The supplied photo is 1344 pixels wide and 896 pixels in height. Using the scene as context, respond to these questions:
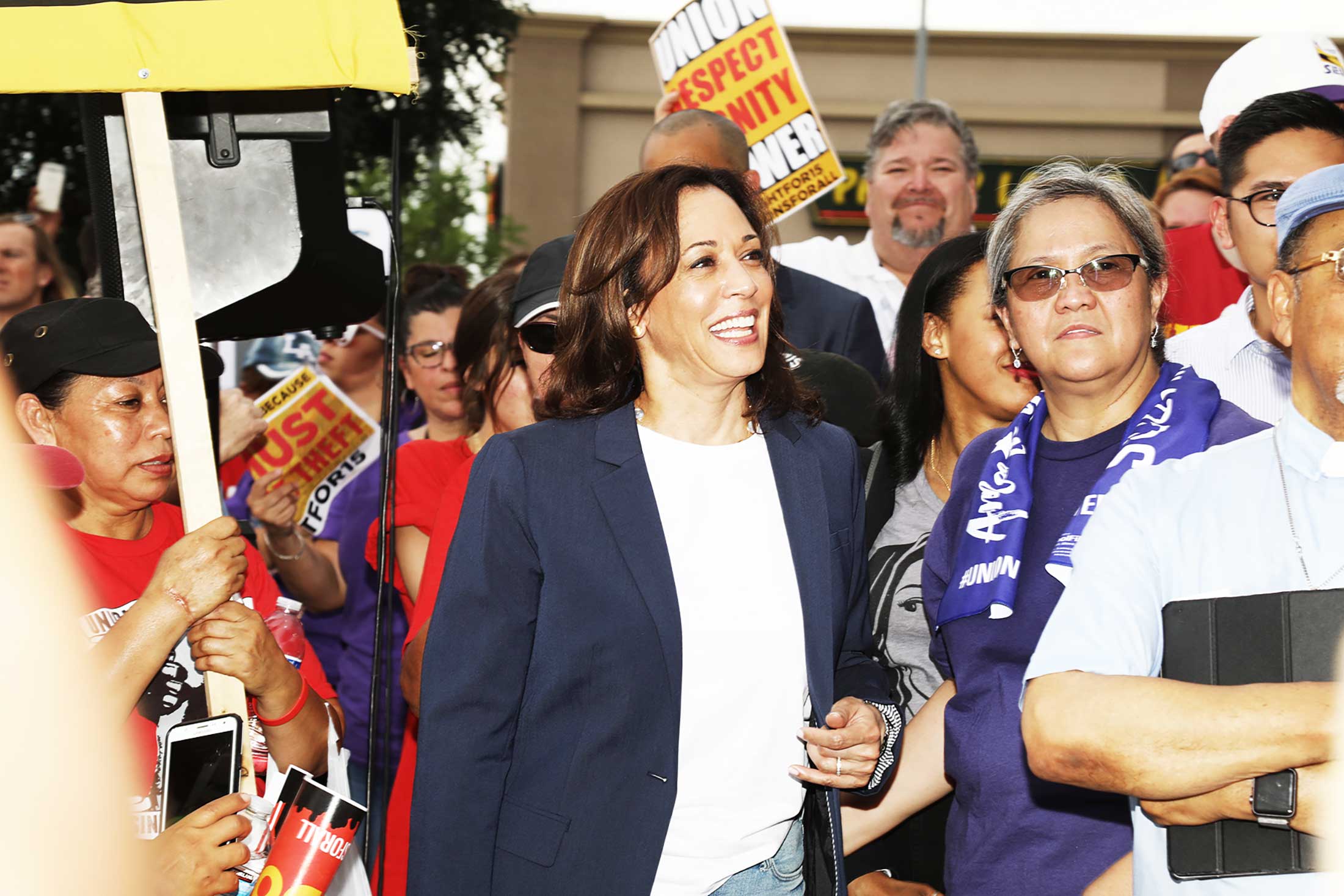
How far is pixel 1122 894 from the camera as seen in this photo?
2.62 m

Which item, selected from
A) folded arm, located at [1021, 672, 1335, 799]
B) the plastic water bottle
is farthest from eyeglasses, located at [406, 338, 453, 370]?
folded arm, located at [1021, 672, 1335, 799]

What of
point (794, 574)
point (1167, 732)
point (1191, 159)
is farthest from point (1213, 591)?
point (1191, 159)

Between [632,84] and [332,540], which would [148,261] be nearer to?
[332,540]

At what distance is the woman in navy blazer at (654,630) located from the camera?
263 cm

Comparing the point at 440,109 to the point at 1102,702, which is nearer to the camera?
the point at 1102,702

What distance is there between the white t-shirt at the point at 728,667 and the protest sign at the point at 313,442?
8.75 feet

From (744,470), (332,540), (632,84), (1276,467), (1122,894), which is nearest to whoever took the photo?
(1276,467)

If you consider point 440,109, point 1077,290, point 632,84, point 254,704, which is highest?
point 632,84

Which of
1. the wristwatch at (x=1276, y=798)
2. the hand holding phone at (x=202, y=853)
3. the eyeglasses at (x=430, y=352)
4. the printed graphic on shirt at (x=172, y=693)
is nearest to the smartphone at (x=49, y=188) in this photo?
the eyeglasses at (x=430, y=352)

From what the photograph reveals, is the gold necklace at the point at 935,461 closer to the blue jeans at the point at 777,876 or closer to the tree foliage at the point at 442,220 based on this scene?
the blue jeans at the point at 777,876

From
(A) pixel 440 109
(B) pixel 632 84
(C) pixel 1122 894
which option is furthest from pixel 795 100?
(B) pixel 632 84

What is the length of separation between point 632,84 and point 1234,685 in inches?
758

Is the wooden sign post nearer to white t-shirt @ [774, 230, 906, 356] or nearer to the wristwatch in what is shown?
the wristwatch

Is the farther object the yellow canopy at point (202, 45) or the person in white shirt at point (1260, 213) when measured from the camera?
the person in white shirt at point (1260, 213)
